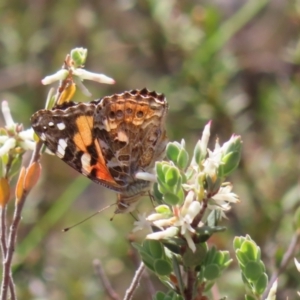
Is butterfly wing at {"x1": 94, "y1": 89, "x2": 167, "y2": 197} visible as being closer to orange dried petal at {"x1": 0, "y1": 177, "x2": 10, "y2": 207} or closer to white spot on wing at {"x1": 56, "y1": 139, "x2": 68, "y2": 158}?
white spot on wing at {"x1": 56, "y1": 139, "x2": 68, "y2": 158}

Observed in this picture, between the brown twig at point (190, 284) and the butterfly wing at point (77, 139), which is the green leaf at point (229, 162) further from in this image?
the butterfly wing at point (77, 139)

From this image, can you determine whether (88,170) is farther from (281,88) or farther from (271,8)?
(271,8)

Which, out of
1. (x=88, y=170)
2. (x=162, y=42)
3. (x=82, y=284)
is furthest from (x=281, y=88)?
(x=88, y=170)

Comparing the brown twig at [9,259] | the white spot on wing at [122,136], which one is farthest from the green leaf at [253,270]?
the white spot on wing at [122,136]

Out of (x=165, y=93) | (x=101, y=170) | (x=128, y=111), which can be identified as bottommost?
(x=165, y=93)

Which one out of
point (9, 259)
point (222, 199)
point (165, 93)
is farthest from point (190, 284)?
point (165, 93)

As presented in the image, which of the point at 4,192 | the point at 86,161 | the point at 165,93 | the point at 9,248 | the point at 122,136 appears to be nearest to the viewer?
the point at 9,248

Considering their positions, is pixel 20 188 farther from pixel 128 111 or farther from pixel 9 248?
pixel 128 111
